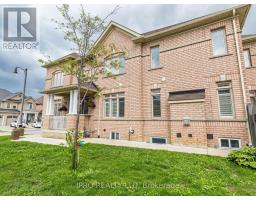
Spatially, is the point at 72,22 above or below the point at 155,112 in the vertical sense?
above

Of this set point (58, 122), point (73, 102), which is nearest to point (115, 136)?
point (73, 102)

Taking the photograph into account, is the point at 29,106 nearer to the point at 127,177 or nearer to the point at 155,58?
the point at 155,58

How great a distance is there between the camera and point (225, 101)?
A: 27.9ft

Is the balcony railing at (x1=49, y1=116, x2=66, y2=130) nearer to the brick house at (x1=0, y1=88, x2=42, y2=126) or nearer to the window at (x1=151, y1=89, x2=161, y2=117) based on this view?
the window at (x1=151, y1=89, x2=161, y2=117)

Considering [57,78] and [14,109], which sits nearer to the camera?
[57,78]

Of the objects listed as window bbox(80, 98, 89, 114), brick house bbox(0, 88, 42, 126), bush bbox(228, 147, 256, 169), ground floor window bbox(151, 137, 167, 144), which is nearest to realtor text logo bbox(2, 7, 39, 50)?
window bbox(80, 98, 89, 114)

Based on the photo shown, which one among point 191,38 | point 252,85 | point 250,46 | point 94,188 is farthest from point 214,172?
point 250,46

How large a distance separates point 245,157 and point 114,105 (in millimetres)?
8593

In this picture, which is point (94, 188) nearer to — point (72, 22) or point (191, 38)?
point (72, 22)

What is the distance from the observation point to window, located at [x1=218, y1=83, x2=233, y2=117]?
8.33 meters

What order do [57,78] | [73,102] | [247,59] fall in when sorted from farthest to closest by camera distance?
1. [57,78]
2. [73,102]
3. [247,59]

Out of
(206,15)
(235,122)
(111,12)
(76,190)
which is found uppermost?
(206,15)

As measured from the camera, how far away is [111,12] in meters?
5.71
